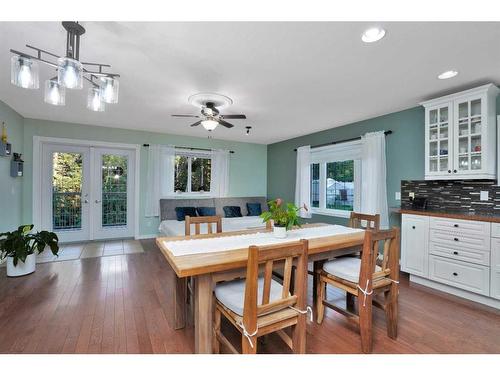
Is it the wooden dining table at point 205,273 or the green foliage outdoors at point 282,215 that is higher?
the green foliage outdoors at point 282,215

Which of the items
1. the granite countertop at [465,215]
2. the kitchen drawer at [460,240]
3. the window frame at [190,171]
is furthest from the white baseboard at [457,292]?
the window frame at [190,171]

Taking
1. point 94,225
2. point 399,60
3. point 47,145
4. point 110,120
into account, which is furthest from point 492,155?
point 47,145

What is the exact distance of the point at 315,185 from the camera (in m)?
5.21

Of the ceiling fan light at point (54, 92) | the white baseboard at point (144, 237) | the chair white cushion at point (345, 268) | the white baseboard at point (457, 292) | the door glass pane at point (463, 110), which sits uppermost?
the door glass pane at point (463, 110)

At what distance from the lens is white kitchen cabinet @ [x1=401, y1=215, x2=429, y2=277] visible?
293cm

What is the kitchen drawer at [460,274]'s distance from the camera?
246 cm

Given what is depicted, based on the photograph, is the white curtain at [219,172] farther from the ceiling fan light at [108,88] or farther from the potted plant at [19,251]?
the ceiling fan light at [108,88]

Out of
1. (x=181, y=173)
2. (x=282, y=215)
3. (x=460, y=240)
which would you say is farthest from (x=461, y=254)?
(x=181, y=173)

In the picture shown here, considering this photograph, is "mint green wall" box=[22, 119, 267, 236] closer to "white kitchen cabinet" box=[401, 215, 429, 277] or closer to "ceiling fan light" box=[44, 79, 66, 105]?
"ceiling fan light" box=[44, 79, 66, 105]

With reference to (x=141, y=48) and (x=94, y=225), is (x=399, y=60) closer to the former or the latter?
(x=141, y=48)

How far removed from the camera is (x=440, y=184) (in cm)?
318

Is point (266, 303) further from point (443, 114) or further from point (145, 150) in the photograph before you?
point (145, 150)

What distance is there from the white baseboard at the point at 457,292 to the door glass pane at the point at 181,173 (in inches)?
179

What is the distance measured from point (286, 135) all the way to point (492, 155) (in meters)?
3.43
